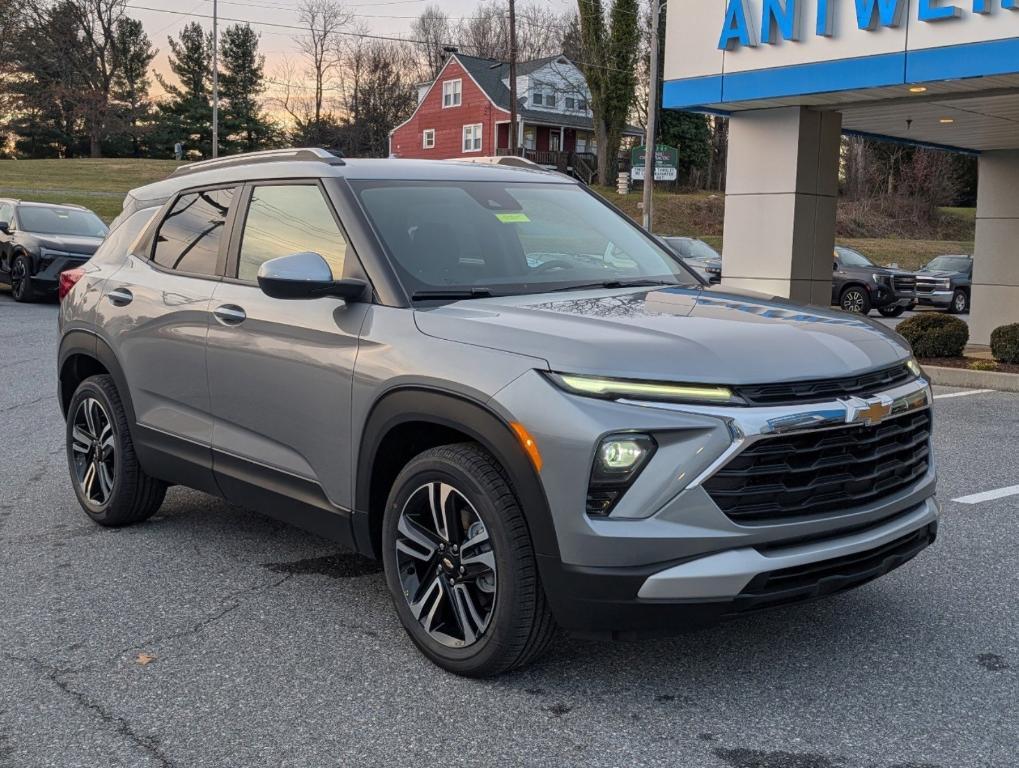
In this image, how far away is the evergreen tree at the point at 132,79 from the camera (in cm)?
7750

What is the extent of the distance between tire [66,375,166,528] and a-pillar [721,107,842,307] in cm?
1004

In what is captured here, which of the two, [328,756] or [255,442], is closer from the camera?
[328,756]

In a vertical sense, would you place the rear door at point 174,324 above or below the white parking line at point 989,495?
above

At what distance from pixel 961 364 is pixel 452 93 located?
183ft

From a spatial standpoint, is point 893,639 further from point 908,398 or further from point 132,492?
point 132,492

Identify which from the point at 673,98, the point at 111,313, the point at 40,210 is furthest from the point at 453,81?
the point at 111,313

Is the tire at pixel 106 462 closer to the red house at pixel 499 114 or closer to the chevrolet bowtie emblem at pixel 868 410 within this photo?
the chevrolet bowtie emblem at pixel 868 410

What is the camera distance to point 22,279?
760 inches

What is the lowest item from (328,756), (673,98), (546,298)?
(328,756)

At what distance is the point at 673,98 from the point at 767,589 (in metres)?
11.9

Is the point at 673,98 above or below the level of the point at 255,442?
above

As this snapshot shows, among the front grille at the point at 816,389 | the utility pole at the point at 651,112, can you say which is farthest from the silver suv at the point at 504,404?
the utility pole at the point at 651,112

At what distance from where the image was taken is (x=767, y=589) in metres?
3.35

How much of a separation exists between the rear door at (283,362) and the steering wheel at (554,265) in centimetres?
82
